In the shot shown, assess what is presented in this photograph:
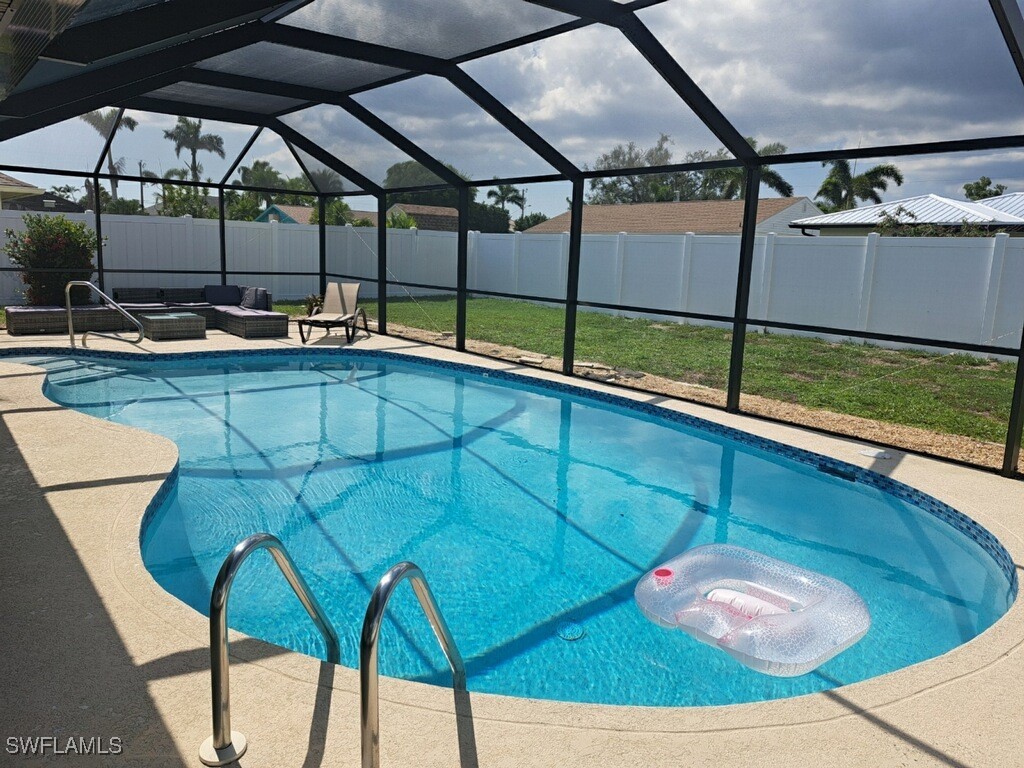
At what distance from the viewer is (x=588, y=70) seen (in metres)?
7.12

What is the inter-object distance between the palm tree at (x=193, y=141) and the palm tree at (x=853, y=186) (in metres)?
9.44

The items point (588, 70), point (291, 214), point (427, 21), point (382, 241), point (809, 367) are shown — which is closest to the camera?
point (427, 21)

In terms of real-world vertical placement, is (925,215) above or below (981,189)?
below

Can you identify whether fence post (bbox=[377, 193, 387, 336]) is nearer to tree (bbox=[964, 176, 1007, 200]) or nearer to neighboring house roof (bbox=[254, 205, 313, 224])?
tree (bbox=[964, 176, 1007, 200])

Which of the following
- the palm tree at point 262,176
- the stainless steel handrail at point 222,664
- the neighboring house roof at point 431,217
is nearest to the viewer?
the stainless steel handrail at point 222,664

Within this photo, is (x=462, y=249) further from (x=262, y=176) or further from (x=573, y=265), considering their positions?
(x=262, y=176)

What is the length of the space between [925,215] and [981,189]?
126 cm

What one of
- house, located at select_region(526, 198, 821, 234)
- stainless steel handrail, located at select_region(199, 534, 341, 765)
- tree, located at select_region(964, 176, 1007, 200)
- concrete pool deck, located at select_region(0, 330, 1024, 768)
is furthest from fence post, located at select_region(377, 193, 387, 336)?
stainless steel handrail, located at select_region(199, 534, 341, 765)

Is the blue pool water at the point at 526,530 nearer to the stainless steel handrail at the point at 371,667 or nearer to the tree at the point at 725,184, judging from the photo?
the stainless steel handrail at the point at 371,667

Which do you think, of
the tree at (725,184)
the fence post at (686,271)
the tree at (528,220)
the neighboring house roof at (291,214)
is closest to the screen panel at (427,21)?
the tree at (725,184)

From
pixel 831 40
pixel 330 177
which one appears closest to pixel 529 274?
pixel 330 177

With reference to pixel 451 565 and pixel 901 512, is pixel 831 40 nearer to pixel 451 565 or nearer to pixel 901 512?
pixel 901 512

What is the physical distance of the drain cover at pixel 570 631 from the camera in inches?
147

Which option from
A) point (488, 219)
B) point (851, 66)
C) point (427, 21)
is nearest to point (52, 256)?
point (427, 21)
